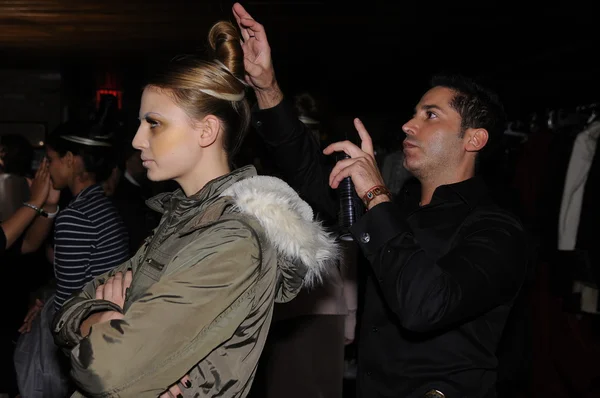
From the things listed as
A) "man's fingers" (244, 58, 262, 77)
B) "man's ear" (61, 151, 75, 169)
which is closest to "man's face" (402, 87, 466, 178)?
"man's fingers" (244, 58, 262, 77)

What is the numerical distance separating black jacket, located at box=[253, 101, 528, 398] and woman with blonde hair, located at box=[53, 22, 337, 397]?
205 millimetres

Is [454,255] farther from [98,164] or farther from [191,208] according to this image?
[98,164]

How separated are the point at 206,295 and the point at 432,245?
86 cm

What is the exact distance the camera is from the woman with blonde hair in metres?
1.17

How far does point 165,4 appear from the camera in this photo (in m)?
4.90

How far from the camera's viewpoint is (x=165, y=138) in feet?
4.80

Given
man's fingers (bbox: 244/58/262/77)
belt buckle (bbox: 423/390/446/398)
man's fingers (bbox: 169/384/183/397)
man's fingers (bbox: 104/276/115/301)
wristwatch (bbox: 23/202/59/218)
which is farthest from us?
wristwatch (bbox: 23/202/59/218)

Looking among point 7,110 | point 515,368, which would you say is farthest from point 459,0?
point 7,110

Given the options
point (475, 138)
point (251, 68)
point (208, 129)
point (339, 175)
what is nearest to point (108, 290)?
point (208, 129)

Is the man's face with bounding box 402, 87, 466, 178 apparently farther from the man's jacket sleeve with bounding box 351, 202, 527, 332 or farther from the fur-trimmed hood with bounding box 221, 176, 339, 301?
the fur-trimmed hood with bounding box 221, 176, 339, 301

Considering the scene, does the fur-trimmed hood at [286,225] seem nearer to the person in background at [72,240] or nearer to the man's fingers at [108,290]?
the man's fingers at [108,290]

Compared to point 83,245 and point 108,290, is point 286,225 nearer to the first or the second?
point 108,290

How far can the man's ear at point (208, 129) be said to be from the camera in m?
1.49

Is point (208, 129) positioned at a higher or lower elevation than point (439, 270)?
higher
